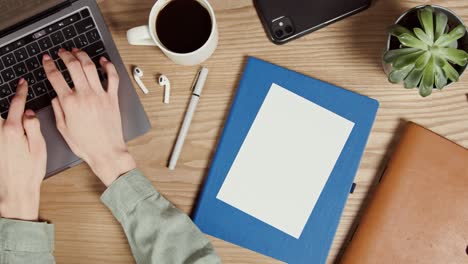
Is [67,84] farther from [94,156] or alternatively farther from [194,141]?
[194,141]

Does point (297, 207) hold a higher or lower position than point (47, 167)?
lower

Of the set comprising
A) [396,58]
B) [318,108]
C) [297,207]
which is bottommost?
[297,207]

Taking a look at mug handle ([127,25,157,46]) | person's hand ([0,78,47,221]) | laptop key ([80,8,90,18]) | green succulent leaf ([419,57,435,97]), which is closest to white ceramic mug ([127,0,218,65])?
mug handle ([127,25,157,46])

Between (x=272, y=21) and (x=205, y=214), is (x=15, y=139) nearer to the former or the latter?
(x=205, y=214)

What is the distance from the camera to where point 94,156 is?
2.33ft

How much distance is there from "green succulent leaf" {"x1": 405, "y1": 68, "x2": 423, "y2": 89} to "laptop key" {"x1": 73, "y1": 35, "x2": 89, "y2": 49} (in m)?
0.51

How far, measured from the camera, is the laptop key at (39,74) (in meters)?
0.72

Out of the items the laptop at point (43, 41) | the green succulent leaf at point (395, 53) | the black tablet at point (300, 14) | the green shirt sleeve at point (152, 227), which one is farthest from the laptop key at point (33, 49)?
the green succulent leaf at point (395, 53)

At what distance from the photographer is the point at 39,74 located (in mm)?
717

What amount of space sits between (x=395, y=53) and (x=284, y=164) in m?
0.25

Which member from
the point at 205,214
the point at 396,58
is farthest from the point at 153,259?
the point at 396,58

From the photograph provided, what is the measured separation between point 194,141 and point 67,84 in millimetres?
230

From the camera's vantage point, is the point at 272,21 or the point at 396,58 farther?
the point at 272,21

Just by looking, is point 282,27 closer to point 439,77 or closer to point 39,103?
point 439,77
